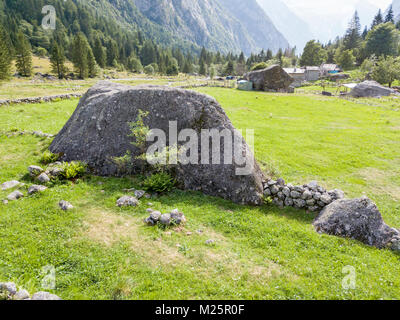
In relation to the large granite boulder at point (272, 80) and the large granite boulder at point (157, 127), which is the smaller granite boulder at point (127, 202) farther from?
the large granite boulder at point (272, 80)

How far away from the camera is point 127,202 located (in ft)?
34.0

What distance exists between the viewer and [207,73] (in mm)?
164875

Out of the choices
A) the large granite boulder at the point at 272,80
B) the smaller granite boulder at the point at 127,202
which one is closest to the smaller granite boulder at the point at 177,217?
the smaller granite boulder at the point at 127,202

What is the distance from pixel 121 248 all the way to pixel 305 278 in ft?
20.4

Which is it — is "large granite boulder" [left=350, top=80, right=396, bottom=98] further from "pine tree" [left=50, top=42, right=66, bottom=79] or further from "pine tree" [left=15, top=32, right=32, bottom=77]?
"pine tree" [left=15, top=32, right=32, bottom=77]

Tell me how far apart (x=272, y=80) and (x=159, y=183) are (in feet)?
227

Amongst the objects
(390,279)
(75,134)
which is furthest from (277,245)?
(75,134)

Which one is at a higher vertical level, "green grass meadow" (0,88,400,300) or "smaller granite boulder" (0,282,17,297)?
"smaller granite boulder" (0,282,17,297)

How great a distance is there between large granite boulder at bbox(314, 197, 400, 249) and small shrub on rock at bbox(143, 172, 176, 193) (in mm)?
7311

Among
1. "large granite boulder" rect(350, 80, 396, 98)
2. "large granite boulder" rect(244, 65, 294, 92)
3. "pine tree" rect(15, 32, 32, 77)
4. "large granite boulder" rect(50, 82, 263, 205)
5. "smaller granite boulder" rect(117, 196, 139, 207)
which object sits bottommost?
"smaller granite boulder" rect(117, 196, 139, 207)

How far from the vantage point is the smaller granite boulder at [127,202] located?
1031cm

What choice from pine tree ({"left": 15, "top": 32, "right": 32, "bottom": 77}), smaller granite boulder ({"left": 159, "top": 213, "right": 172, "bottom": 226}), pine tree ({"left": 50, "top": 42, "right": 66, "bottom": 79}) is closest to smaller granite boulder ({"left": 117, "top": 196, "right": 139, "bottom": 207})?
smaller granite boulder ({"left": 159, "top": 213, "right": 172, "bottom": 226})

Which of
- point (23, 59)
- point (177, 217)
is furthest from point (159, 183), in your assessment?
point (23, 59)

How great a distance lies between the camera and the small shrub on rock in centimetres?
1155
